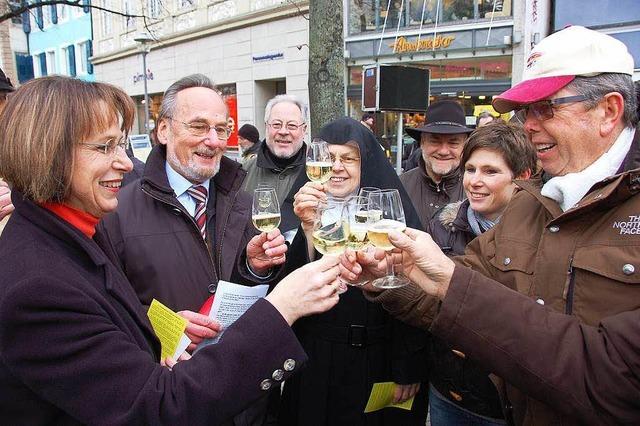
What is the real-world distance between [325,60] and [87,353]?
5.05 m

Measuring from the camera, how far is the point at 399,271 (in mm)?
1975

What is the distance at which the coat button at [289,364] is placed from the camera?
61.0 inches

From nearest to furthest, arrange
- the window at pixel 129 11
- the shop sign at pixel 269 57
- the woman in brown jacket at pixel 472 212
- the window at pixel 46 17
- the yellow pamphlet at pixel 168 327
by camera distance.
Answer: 1. the yellow pamphlet at pixel 168 327
2. the woman in brown jacket at pixel 472 212
3. the shop sign at pixel 269 57
4. the window at pixel 129 11
5. the window at pixel 46 17

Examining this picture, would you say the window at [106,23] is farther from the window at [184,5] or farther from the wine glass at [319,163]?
the wine glass at [319,163]

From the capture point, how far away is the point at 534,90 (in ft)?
5.79

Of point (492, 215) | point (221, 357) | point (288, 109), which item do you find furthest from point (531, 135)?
point (288, 109)

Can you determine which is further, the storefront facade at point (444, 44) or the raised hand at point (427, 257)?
the storefront facade at point (444, 44)

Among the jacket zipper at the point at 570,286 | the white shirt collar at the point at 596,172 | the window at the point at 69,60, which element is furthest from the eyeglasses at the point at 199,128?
the window at the point at 69,60

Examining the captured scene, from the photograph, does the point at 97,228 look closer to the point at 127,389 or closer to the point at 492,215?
the point at 127,389

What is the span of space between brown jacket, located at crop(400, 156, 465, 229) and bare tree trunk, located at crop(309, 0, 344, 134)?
1812mm

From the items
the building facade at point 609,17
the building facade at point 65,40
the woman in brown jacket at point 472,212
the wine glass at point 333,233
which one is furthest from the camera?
the building facade at point 65,40

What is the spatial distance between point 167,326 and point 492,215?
1.95 meters

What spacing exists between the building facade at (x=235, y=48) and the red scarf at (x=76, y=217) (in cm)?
1392

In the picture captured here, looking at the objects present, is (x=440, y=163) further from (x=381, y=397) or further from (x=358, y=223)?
(x=358, y=223)
